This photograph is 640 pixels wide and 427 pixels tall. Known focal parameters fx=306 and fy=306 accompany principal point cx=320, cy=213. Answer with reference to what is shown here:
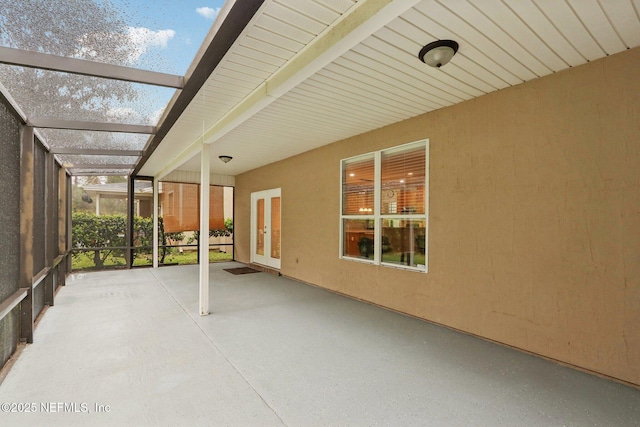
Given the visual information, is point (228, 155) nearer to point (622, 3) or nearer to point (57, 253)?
point (57, 253)

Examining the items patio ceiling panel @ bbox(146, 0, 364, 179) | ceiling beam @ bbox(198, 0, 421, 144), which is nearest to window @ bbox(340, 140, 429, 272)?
ceiling beam @ bbox(198, 0, 421, 144)

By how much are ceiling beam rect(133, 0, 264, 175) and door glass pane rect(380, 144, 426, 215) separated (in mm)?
2782

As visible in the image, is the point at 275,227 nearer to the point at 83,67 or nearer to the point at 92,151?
the point at 92,151

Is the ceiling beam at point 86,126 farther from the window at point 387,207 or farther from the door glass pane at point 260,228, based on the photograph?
the door glass pane at point 260,228

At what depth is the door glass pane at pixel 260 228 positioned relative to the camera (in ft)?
27.3

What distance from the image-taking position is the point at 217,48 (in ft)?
7.64

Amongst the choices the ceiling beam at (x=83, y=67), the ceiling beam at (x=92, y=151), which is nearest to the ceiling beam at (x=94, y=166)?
the ceiling beam at (x=92, y=151)

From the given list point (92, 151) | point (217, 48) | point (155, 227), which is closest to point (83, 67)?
point (217, 48)

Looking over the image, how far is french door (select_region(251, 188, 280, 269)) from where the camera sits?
7.62 meters

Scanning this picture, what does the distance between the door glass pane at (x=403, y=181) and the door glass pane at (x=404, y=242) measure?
0.56ft

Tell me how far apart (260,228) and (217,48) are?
21.0ft

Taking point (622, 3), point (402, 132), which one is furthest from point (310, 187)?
point (622, 3)

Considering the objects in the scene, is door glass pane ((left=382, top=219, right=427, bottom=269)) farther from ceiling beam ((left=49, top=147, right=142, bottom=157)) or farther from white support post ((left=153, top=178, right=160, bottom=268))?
white support post ((left=153, top=178, right=160, bottom=268))

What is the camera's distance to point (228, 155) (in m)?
6.58
